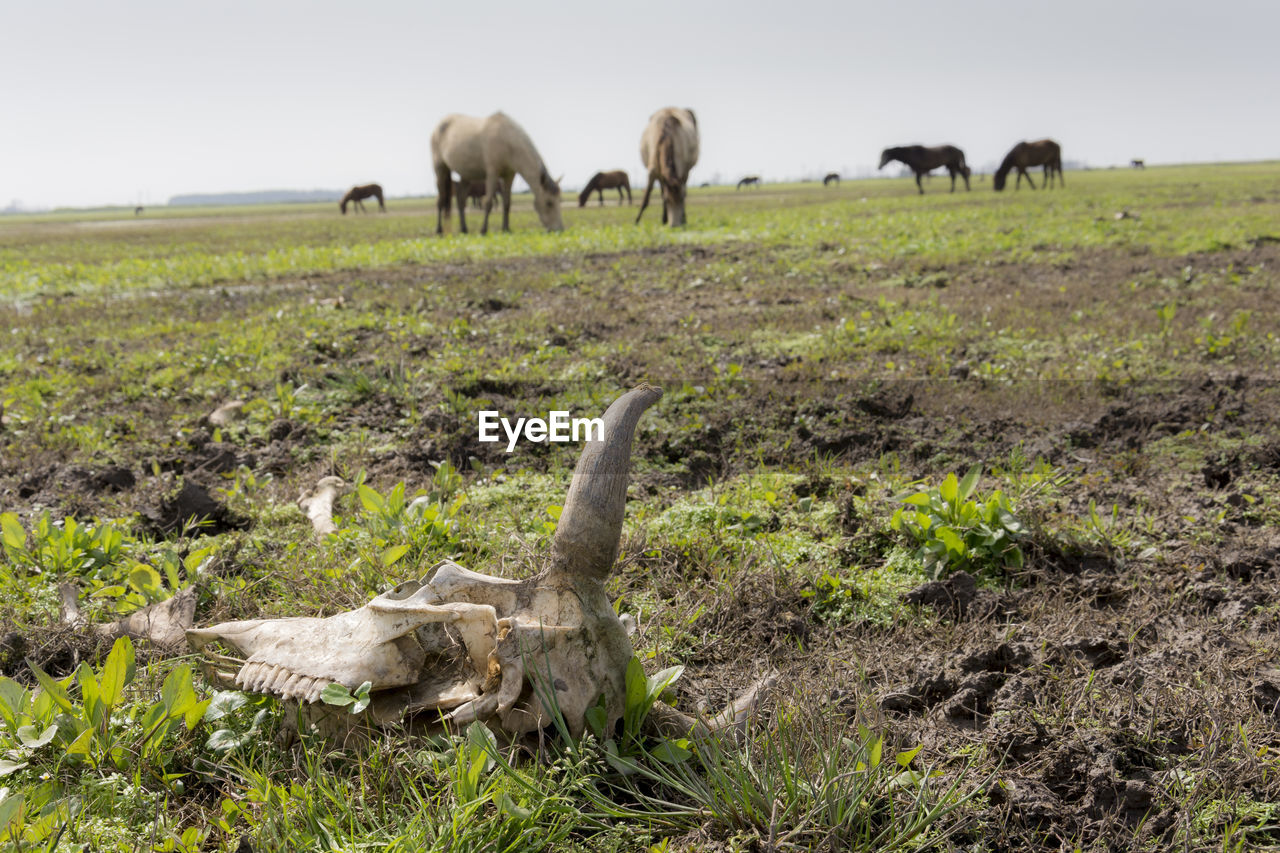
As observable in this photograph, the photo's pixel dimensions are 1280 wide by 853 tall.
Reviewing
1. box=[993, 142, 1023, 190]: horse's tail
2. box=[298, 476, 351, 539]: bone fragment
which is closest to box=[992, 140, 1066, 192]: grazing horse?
box=[993, 142, 1023, 190]: horse's tail

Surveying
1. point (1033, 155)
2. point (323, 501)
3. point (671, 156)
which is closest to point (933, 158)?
point (1033, 155)

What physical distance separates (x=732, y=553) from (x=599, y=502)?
1528 millimetres

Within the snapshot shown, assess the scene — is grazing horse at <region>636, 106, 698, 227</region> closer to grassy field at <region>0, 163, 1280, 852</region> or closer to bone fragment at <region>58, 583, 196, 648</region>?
grassy field at <region>0, 163, 1280, 852</region>

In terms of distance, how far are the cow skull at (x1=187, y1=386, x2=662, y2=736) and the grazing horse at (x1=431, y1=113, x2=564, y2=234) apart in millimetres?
17102

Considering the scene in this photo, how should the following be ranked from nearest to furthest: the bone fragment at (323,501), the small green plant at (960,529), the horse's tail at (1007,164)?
the small green plant at (960,529) < the bone fragment at (323,501) < the horse's tail at (1007,164)

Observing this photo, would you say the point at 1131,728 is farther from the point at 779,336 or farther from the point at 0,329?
the point at 0,329

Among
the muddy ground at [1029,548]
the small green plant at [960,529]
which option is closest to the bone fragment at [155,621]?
the muddy ground at [1029,548]

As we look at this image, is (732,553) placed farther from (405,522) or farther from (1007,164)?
(1007,164)

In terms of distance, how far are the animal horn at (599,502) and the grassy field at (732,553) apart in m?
0.47

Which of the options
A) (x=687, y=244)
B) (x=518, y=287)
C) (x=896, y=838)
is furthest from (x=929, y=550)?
(x=687, y=244)

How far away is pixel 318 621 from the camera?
2.28m

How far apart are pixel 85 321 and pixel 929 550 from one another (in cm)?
923

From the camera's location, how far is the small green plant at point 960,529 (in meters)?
3.21

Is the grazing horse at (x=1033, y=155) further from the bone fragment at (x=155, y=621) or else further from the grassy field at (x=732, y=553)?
the bone fragment at (x=155, y=621)
